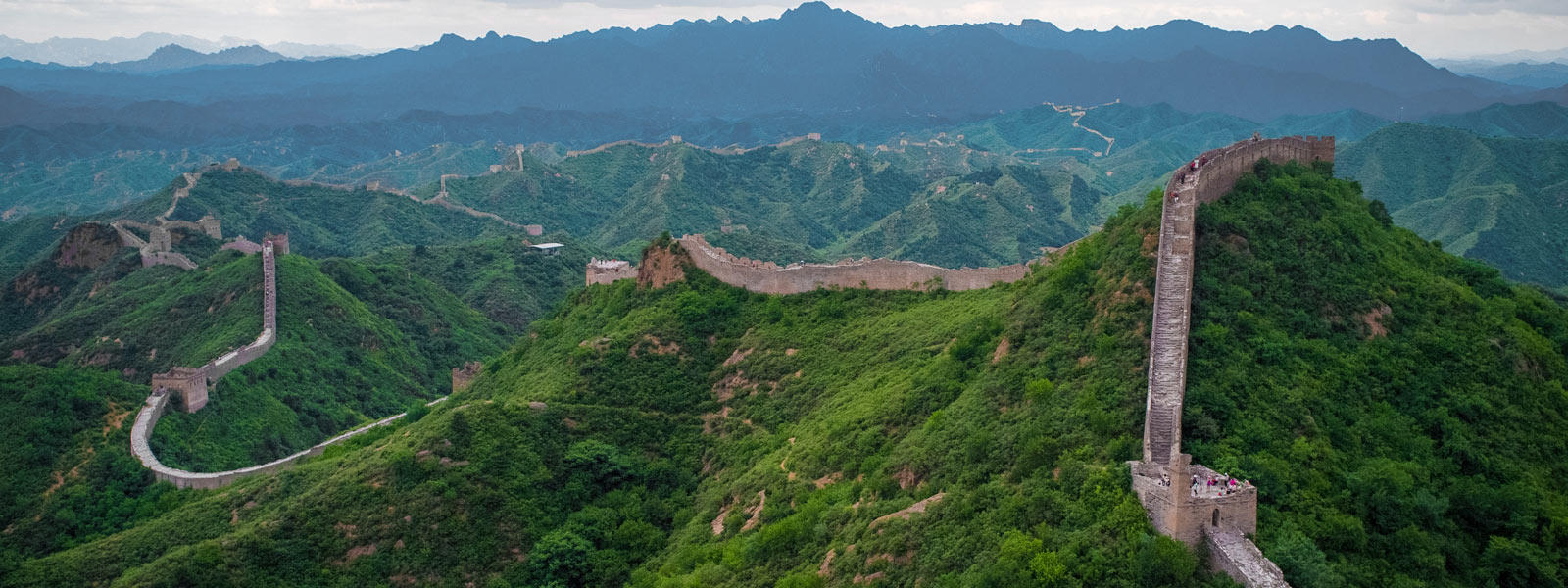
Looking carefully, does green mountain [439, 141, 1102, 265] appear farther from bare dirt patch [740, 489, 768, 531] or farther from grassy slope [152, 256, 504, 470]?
bare dirt patch [740, 489, 768, 531]

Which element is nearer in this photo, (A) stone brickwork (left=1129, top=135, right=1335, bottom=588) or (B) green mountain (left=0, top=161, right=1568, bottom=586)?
(A) stone brickwork (left=1129, top=135, right=1335, bottom=588)

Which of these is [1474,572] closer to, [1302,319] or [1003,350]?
[1302,319]

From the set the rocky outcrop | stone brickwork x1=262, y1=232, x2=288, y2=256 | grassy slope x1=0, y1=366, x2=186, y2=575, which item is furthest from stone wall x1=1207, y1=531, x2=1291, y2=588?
the rocky outcrop

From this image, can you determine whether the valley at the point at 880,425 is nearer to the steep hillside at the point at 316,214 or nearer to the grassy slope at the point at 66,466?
the grassy slope at the point at 66,466

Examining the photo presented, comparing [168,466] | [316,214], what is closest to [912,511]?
[168,466]

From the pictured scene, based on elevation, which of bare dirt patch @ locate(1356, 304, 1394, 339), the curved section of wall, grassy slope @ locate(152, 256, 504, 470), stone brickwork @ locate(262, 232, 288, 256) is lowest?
grassy slope @ locate(152, 256, 504, 470)

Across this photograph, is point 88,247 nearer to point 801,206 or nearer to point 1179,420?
point 1179,420

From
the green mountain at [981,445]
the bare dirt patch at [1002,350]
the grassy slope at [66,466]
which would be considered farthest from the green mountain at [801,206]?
the bare dirt patch at [1002,350]
